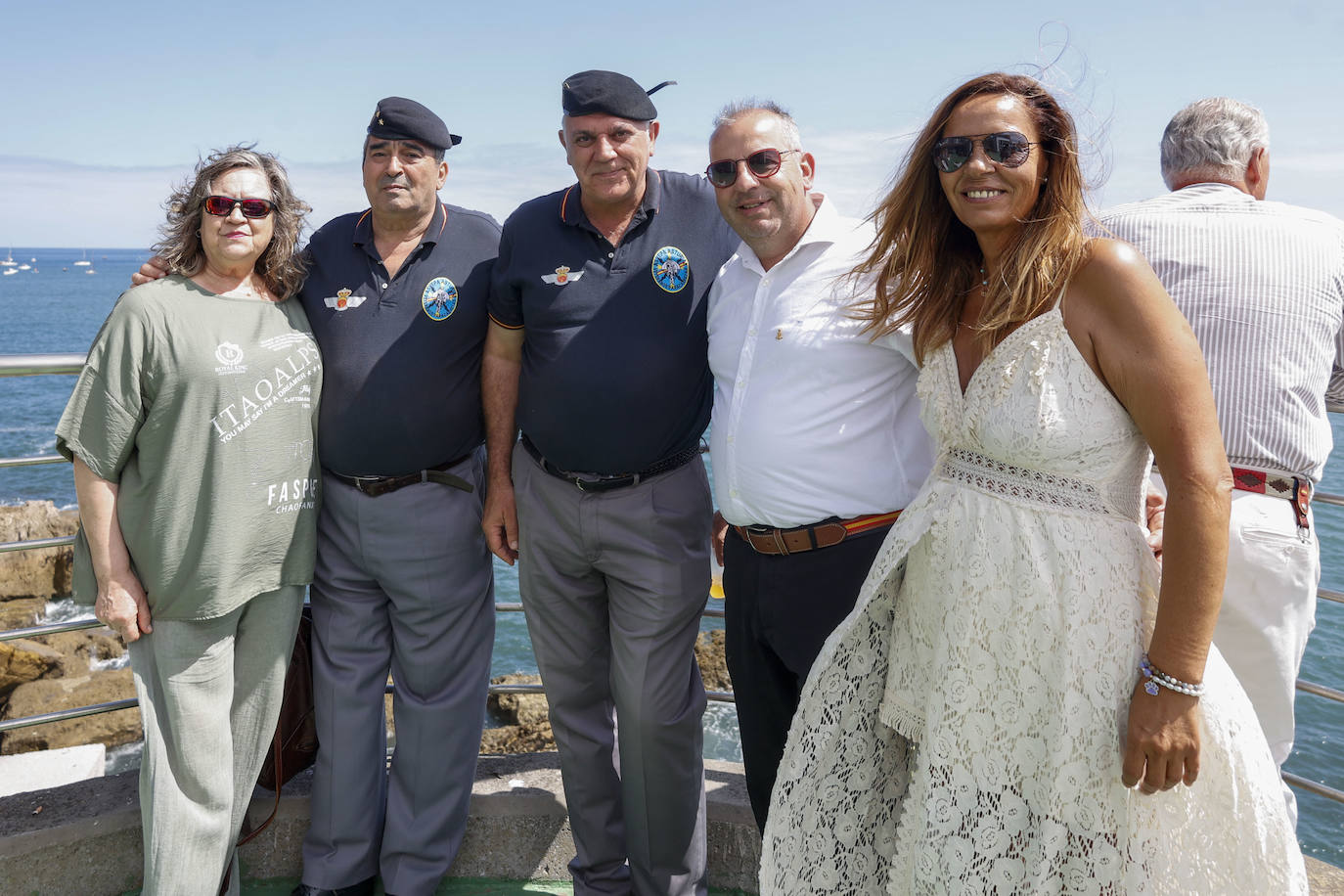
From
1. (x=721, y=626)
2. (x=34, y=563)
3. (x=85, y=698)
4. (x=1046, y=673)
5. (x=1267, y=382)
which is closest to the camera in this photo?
(x=1046, y=673)

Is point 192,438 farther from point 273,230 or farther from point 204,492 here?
point 273,230

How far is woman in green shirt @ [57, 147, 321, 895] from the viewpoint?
2.49m

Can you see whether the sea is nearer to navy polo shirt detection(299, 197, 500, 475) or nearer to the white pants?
navy polo shirt detection(299, 197, 500, 475)

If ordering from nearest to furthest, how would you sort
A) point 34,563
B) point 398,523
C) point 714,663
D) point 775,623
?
1. point 775,623
2. point 398,523
3. point 714,663
4. point 34,563

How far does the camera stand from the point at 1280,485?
Answer: 2.44 m

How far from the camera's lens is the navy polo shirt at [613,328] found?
275cm

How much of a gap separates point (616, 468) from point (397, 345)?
28.1 inches

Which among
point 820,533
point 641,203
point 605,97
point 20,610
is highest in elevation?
point 605,97

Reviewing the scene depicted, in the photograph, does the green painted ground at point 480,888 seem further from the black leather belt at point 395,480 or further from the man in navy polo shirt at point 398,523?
the black leather belt at point 395,480

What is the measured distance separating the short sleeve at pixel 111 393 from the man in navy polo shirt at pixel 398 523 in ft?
1.63

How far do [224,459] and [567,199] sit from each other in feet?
3.86

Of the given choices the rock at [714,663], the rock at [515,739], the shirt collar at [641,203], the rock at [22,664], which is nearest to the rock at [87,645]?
the rock at [22,664]

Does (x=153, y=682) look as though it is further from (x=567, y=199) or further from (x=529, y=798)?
(x=567, y=199)

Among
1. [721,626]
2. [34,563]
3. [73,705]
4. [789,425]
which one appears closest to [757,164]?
[789,425]
